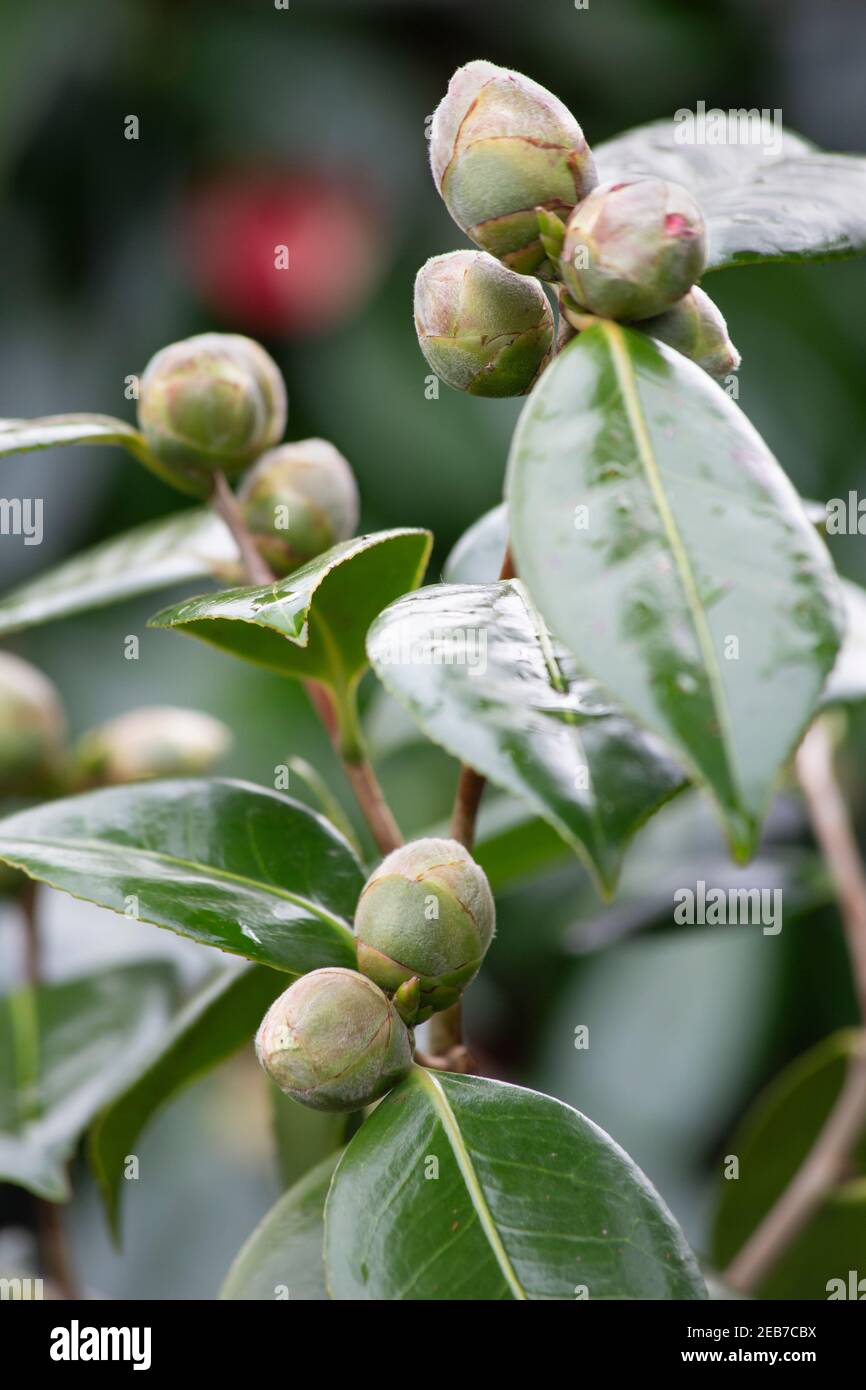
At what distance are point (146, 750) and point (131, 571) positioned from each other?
0.19 meters

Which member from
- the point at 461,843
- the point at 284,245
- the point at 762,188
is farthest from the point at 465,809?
the point at 284,245

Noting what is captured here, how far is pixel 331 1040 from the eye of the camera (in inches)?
21.3

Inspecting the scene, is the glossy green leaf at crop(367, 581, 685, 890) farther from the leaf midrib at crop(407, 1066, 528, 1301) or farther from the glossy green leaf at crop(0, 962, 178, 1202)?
the glossy green leaf at crop(0, 962, 178, 1202)

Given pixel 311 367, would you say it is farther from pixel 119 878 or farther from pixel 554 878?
pixel 119 878

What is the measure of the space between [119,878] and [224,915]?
0.05 meters

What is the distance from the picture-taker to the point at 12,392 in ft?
6.54

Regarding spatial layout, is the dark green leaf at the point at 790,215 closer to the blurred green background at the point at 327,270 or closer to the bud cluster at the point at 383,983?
the bud cluster at the point at 383,983

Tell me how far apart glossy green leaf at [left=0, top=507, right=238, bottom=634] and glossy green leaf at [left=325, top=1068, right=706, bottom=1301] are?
335 mm

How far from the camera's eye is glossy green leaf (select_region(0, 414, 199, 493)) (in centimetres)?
66

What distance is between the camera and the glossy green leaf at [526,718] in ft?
1.47

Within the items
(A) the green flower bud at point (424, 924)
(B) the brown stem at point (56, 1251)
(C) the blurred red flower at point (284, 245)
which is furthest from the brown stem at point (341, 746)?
(C) the blurred red flower at point (284, 245)

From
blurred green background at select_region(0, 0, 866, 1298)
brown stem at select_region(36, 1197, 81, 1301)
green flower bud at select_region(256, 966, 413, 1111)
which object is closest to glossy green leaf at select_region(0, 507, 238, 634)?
green flower bud at select_region(256, 966, 413, 1111)

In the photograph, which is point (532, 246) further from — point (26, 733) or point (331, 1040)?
point (26, 733)
